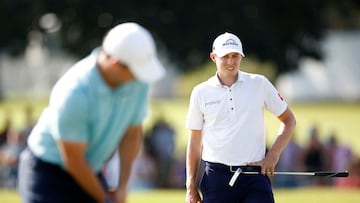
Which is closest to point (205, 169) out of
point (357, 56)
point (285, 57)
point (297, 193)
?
point (297, 193)

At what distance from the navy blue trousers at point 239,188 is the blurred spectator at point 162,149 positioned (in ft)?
43.6

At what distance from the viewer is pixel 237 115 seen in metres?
7.95

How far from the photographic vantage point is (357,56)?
66188 millimetres

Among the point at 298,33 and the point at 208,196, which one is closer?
the point at 208,196

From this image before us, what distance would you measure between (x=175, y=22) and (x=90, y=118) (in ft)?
66.9

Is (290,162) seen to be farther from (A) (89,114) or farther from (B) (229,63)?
(A) (89,114)

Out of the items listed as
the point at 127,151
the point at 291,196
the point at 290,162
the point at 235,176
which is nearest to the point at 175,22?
the point at 290,162

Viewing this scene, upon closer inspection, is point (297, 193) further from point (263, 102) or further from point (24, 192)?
point (24, 192)

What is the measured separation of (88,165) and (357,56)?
61699mm

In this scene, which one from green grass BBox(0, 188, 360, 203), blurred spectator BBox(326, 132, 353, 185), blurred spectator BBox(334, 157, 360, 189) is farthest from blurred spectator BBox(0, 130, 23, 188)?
blurred spectator BBox(334, 157, 360, 189)

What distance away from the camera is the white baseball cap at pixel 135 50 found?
5602 mm

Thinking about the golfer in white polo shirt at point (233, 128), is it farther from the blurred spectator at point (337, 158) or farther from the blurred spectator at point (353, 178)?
the blurred spectator at point (337, 158)

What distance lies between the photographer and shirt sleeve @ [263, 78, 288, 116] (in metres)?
8.02

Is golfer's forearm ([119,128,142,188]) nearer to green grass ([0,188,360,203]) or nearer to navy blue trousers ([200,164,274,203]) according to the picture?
navy blue trousers ([200,164,274,203])
